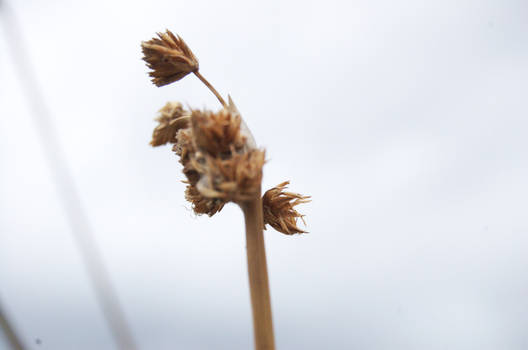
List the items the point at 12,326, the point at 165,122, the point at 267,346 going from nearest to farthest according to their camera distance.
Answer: the point at 12,326 → the point at 267,346 → the point at 165,122

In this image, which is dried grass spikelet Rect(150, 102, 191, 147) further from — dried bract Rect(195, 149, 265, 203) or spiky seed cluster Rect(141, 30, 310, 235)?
dried bract Rect(195, 149, 265, 203)

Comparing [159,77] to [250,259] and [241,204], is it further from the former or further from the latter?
[250,259]

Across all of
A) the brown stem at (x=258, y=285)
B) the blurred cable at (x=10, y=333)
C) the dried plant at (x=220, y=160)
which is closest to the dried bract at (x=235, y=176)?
the dried plant at (x=220, y=160)

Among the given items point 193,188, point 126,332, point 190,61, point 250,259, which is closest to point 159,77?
point 190,61

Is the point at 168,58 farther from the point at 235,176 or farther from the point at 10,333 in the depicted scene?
the point at 10,333

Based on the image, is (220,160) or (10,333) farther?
(220,160)

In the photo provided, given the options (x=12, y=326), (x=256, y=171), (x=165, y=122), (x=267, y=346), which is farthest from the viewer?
(x=165, y=122)

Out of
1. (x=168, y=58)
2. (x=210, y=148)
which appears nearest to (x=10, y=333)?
(x=210, y=148)
